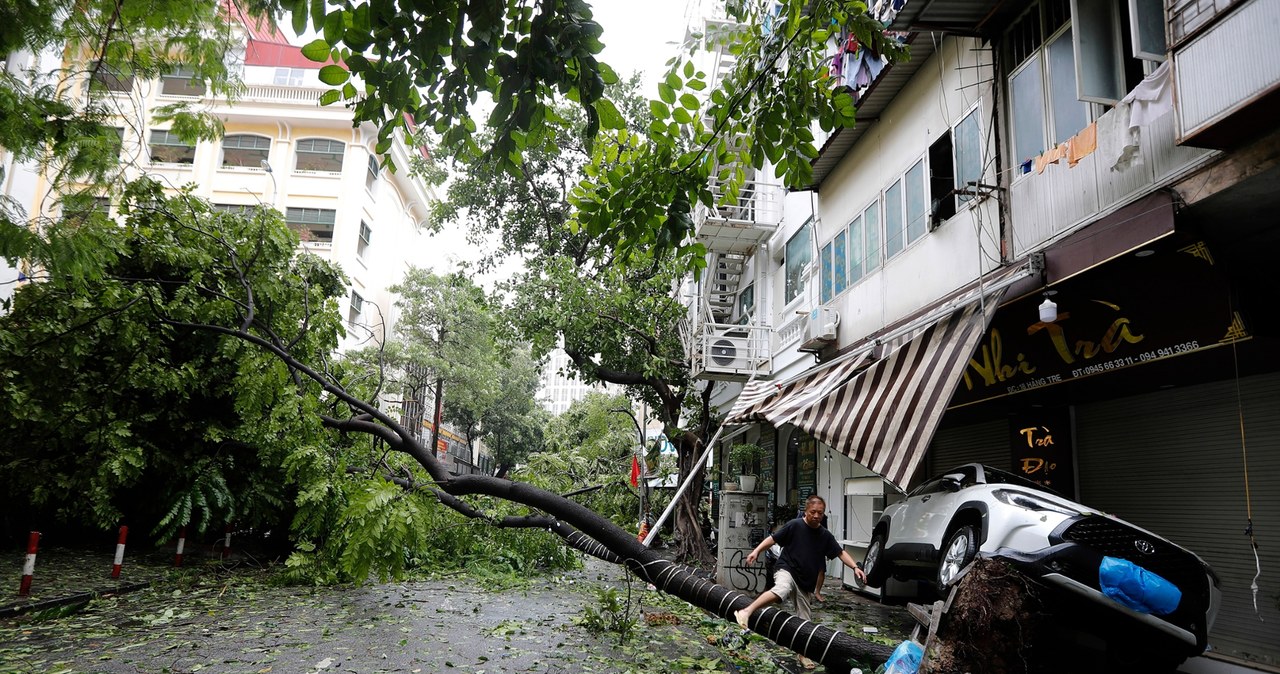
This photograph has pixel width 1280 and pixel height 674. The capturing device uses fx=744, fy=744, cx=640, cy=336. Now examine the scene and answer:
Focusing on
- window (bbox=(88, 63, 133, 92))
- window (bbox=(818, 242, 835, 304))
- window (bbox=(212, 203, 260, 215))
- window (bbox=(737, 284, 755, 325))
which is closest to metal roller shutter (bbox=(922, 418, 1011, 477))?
window (bbox=(818, 242, 835, 304))

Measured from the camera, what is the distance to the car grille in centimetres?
606

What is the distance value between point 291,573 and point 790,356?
1029 centimetres

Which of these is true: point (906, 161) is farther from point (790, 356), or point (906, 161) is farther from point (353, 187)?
point (353, 187)

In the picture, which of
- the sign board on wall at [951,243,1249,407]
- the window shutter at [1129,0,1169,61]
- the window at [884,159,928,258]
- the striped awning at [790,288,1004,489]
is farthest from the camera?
the window at [884,159,928,258]

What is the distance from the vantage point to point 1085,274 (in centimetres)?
687

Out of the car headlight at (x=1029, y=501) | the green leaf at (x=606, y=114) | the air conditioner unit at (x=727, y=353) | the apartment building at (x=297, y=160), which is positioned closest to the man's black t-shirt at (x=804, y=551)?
the car headlight at (x=1029, y=501)

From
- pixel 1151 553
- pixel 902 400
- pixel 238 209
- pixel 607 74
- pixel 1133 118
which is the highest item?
pixel 238 209

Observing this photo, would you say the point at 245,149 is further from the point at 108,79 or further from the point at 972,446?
the point at 972,446

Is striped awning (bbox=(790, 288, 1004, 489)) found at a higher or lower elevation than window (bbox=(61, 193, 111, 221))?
lower

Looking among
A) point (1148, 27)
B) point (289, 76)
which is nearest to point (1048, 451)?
point (1148, 27)

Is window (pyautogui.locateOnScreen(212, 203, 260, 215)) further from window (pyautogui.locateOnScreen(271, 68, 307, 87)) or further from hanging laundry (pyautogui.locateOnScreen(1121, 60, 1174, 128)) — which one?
hanging laundry (pyautogui.locateOnScreen(1121, 60, 1174, 128))

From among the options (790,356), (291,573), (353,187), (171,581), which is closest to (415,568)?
(291,573)

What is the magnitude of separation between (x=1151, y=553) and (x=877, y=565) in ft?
13.2

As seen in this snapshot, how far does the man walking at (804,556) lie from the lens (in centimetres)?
763
